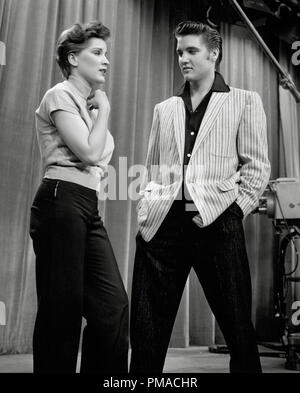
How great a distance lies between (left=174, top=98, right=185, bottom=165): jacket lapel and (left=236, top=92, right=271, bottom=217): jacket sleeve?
17 cm

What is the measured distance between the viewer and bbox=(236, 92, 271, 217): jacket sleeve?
1370 mm

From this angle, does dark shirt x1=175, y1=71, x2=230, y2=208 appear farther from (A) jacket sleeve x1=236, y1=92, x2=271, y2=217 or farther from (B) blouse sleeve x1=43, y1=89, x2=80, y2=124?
(B) blouse sleeve x1=43, y1=89, x2=80, y2=124

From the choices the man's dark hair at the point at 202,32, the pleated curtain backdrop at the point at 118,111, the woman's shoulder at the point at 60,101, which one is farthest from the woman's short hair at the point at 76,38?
the pleated curtain backdrop at the point at 118,111

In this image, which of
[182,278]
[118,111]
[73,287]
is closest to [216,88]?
[182,278]

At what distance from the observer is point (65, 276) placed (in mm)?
1159

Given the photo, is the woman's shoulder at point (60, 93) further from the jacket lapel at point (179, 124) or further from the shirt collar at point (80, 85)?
the jacket lapel at point (179, 124)

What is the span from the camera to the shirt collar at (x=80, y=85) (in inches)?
52.4

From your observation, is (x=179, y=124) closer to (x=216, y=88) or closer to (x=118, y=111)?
(x=216, y=88)

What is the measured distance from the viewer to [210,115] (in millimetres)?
1418

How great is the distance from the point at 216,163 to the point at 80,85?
1.45ft

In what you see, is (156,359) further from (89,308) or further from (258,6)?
(258,6)
